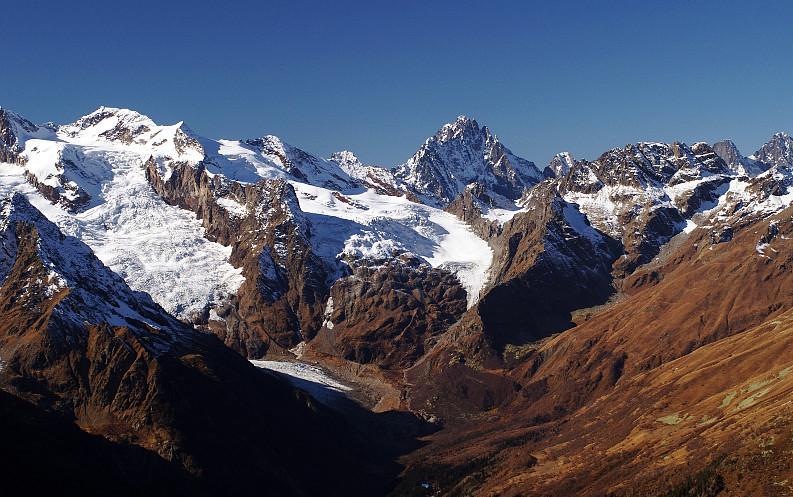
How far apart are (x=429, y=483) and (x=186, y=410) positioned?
65744 mm

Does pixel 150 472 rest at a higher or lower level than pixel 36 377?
lower

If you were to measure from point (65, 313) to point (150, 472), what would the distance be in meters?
55.9

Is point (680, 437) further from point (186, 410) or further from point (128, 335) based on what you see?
point (128, 335)

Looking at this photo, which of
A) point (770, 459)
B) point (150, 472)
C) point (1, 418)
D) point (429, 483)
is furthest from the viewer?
point (429, 483)

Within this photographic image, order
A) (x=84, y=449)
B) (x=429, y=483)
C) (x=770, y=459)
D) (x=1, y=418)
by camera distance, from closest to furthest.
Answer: (x=770, y=459), (x=1, y=418), (x=84, y=449), (x=429, y=483)

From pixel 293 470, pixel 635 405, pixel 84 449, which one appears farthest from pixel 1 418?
pixel 635 405

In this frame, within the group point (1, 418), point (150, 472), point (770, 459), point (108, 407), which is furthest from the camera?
point (108, 407)

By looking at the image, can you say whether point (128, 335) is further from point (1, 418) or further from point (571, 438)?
point (571, 438)

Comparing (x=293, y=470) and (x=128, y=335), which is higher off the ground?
(x=128, y=335)

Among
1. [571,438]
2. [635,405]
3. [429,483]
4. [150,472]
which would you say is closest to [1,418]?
[150,472]

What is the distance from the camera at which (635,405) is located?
193 metres

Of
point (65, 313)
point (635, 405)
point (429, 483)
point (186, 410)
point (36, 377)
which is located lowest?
point (429, 483)

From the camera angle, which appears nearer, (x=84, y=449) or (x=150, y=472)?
(x=84, y=449)

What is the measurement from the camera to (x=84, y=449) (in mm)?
149000
